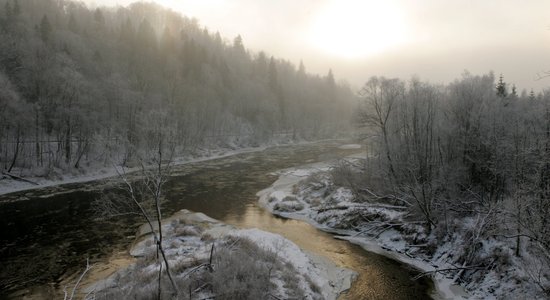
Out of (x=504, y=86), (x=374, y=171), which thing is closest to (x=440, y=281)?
(x=374, y=171)

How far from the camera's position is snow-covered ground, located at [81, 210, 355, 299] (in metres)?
13.6

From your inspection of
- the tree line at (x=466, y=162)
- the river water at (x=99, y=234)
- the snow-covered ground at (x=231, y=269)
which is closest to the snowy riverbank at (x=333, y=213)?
the river water at (x=99, y=234)

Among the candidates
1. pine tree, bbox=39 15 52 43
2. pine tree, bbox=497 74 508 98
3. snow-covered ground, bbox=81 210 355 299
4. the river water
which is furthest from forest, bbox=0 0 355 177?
pine tree, bbox=497 74 508 98

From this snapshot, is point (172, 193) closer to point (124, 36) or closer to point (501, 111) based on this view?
point (501, 111)

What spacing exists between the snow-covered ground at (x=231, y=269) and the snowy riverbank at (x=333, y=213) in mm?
4194

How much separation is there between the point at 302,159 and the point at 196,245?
4317 cm

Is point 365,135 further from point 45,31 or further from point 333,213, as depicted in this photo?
point 45,31

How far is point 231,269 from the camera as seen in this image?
14.5 metres

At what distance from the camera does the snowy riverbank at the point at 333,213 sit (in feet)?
61.1

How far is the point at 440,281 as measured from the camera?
17391 millimetres

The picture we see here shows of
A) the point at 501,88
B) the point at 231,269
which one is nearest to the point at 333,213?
the point at 231,269

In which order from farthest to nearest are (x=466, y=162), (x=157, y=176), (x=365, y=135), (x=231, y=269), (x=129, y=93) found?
(x=129, y=93)
(x=365, y=135)
(x=466, y=162)
(x=231, y=269)
(x=157, y=176)

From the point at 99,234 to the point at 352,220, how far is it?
16835 millimetres

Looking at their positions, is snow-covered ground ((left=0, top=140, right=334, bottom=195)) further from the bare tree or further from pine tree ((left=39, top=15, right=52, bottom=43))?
pine tree ((left=39, top=15, right=52, bottom=43))
